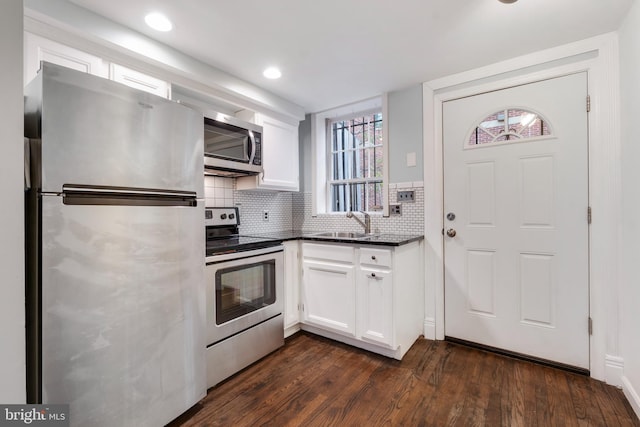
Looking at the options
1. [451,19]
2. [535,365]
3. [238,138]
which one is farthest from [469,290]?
[238,138]

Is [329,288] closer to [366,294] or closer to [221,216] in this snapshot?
[366,294]

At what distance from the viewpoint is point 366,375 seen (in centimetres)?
195

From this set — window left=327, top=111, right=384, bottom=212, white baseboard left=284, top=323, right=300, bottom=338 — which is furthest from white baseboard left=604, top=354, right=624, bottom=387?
white baseboard left=284, top=323, right=300, bottom=338

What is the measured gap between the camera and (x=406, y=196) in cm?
262

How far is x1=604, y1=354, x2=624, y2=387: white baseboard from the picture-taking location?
1770mm

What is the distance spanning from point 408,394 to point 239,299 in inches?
49.1

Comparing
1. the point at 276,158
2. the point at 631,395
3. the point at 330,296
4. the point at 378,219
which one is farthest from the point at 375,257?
the point at 631,395

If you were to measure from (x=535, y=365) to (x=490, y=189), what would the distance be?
1.31 metres

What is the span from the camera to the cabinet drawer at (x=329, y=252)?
2262mm

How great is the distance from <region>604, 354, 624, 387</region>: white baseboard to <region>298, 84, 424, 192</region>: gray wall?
67.6 inches

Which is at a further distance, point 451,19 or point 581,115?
point 581,115

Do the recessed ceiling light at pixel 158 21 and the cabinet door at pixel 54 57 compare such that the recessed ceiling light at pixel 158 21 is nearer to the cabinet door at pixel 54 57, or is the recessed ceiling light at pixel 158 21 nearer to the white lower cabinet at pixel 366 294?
the cabinet door at pixel 54 57

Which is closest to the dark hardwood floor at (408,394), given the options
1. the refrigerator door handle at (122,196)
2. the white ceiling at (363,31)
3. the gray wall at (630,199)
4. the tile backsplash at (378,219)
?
the gray wall at (630,199)

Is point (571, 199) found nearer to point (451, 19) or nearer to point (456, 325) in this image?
point (456, 325)
